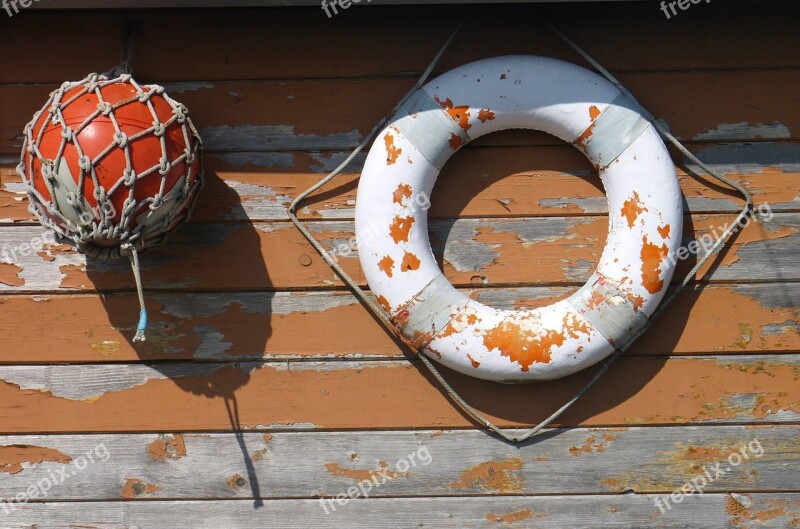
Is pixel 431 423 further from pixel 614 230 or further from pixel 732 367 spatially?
pixel 732 367

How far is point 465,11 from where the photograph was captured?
1652 millimetres

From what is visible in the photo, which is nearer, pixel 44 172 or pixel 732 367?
pixel 44 172

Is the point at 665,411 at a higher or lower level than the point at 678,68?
lower

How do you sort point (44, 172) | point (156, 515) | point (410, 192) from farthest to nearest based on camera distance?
point (156, 515) → point (410, 192) → point (44, 172)

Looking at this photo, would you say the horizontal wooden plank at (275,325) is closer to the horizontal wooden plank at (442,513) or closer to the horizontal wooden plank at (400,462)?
the horizontal wooden plank at (400,462)

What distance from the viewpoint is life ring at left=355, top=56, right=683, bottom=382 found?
62.7 inches

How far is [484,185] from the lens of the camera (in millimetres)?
1690

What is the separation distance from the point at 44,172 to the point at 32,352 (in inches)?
19.9

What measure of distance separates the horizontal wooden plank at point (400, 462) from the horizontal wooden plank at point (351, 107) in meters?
0.71

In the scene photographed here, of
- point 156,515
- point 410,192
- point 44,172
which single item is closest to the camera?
point 44,172

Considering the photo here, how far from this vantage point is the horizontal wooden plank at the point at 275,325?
169cm

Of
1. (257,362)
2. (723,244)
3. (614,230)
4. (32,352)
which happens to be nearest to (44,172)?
(32,352)

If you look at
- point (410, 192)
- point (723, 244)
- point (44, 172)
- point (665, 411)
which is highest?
point (44, 172)

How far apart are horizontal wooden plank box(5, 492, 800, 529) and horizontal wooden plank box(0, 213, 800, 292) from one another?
0.53 metres
